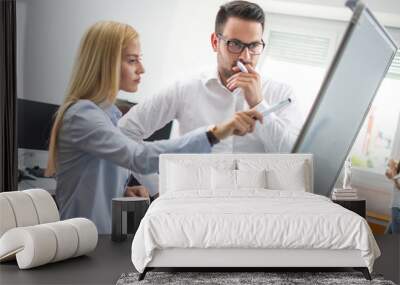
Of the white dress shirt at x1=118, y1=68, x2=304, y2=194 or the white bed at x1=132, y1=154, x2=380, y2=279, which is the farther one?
the white dress shirt at x1=118, y1=68, x2=304, y2=194

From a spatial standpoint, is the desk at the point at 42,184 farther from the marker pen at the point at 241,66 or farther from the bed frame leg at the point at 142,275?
the bed frame leg at the point at 142,275

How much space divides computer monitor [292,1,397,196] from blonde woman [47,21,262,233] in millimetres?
738

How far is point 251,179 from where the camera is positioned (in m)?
6.04

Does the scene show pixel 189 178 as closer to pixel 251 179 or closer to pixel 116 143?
pixel 251 179

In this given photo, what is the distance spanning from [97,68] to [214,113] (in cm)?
134

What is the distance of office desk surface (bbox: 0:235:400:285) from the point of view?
4.61 metres

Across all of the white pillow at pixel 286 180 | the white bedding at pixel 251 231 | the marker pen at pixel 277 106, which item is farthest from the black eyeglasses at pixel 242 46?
the white bedding at pixel 251 231

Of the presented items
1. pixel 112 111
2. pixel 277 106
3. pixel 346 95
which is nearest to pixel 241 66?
pixel 277 106

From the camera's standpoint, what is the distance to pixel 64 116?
268 inches

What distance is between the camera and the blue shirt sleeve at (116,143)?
6715 mm

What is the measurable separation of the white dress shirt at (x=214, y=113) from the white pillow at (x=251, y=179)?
0.62 metres

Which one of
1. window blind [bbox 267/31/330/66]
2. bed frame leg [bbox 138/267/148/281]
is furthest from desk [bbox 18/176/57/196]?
window blind [bbox 267/31/330/66]

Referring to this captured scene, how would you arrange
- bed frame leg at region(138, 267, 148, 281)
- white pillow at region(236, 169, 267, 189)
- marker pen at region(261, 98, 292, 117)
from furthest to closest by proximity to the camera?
marker pen at region(261, 98, 292, 117)
white pillow at region(236, 169, 267, 189)
bed frame leg at region(138, 267, 148, 281)

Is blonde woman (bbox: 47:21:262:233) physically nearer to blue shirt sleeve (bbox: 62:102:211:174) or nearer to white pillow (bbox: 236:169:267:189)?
blue shirt sleeve (bbox: 62:102:211:174)
